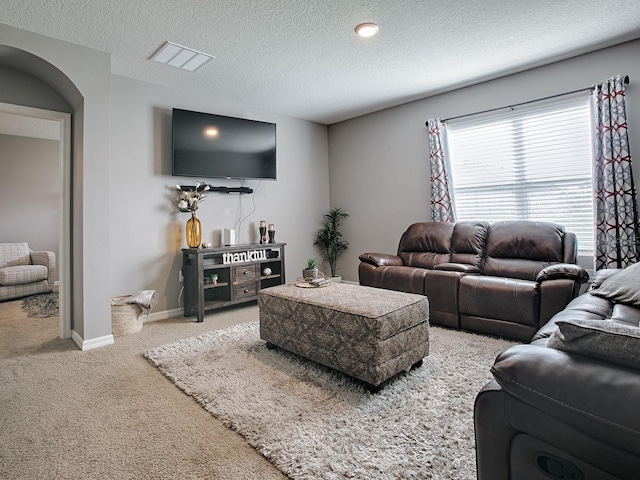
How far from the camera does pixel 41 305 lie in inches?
174

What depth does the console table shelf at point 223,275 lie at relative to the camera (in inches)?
145

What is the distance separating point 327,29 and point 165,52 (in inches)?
56.5

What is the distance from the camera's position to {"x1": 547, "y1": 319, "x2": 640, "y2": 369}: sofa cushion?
854 millimetres

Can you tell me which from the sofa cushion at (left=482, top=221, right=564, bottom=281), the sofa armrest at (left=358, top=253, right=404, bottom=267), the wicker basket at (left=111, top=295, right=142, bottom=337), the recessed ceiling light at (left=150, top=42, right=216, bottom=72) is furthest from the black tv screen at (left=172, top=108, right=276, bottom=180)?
the sofa cushion at (left=482, top=221, right=564, bottom=281)

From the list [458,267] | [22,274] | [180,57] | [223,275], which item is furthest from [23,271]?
[458,267]

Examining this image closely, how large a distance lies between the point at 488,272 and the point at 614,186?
1.27 meters

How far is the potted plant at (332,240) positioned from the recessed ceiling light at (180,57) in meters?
2.89

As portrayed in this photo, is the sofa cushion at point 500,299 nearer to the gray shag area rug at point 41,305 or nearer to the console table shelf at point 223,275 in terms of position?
the console table shelf at point 223,275

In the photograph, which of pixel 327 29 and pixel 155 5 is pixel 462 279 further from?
pixel 155 5

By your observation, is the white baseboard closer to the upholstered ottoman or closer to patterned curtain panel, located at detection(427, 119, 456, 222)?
the upholstered ottoman

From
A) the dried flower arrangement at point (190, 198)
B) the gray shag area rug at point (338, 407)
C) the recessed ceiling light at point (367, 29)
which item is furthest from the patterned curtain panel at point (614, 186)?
the dried flower arrangement at point (190, 198)

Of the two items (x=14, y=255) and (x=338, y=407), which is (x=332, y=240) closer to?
(x=338, y=407)

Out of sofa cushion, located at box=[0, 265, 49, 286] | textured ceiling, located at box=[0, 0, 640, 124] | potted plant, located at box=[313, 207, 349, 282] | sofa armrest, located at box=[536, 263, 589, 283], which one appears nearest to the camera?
textured ceiling, located at box=[0, 0, 640, 124]

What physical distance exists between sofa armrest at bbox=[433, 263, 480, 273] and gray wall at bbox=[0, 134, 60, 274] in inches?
226
